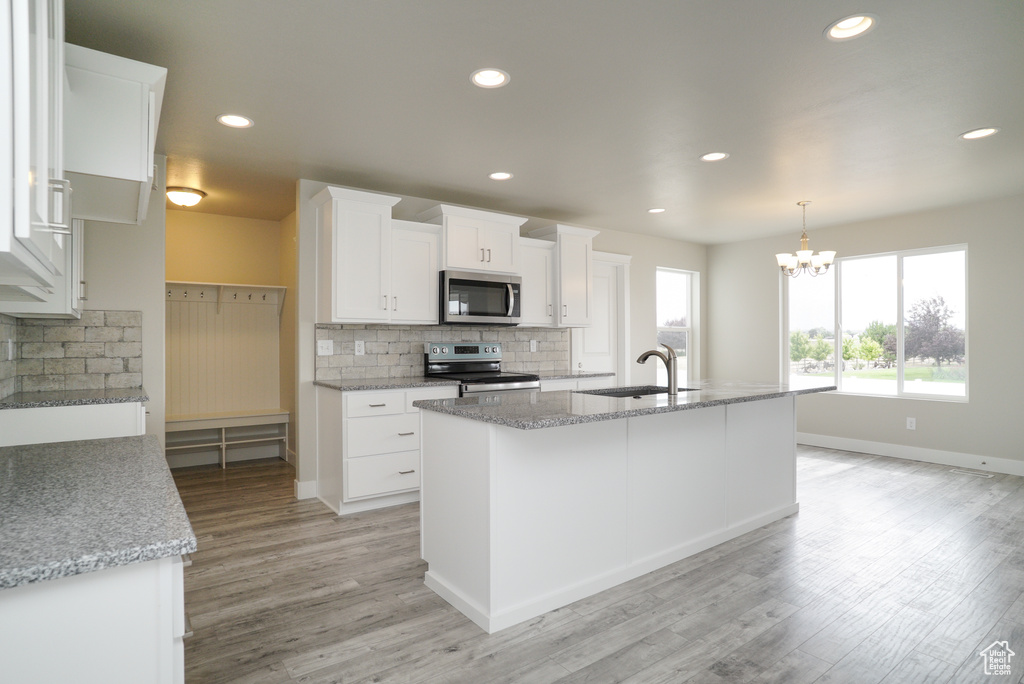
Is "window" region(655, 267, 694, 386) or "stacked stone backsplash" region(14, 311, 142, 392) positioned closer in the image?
"stacked stone backsplash" region(14, 311, 142, 392)

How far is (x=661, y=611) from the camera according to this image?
2443mm

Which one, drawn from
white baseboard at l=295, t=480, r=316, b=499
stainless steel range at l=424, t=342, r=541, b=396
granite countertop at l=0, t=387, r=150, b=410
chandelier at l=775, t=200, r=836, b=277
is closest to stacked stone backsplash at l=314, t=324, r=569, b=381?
stainless steel range at l=424, t=342, r=541, b=396

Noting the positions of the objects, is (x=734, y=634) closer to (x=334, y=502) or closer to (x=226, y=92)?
(x=334, y=502)

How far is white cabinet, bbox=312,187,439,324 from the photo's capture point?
4.00 metres

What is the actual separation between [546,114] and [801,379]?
4916mm

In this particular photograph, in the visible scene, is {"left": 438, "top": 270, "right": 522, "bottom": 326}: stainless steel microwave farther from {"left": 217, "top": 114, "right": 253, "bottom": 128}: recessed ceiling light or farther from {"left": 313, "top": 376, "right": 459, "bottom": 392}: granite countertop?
{"left": 217, "top": 114, "right": 253, "bottom": 128}: recessed ceiling light

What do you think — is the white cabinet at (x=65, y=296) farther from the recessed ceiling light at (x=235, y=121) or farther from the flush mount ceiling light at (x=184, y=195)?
the flush mount ceiling light at (x=184, y=195)

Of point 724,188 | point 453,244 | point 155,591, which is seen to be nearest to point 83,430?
point 155,591

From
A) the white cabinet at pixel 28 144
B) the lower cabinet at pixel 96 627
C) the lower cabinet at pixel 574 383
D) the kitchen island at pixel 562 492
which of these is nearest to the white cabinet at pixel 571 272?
the lower cabinet at pixel 574 383

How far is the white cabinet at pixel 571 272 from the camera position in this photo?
528 centimetres

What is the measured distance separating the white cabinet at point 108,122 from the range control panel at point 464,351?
9.40 ft

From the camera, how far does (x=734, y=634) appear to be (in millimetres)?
2254

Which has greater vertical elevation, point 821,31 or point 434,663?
point 821,31

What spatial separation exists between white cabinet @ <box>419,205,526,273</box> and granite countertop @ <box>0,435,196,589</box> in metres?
Answer: 3.05
